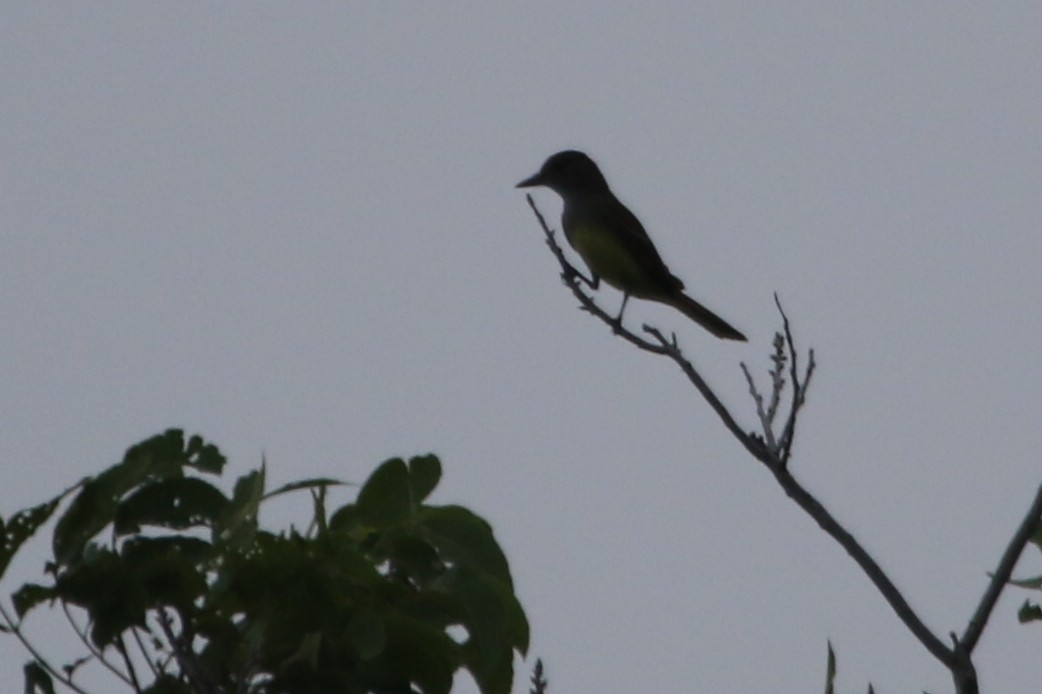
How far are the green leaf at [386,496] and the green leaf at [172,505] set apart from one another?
253 mm

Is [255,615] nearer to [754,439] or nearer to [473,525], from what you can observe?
[473,525]

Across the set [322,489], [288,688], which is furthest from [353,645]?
[322,489]

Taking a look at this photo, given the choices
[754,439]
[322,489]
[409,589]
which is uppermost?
[754,439]

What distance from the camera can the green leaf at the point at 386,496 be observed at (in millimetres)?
2857

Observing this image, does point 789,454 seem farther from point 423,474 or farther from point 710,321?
point 710,321

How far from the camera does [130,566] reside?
2654 millimetres

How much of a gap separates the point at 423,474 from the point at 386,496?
10 cm

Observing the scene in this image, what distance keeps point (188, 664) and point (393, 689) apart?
0.33 metres

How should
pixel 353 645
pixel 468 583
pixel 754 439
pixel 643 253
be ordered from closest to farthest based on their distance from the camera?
1. pixel 353 645
2. pixel 468 583
3. pixel 754 439
4. pixel 643 253

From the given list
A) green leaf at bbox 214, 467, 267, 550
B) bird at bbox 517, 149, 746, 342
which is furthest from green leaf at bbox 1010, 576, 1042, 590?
bird at bbox 517, 149, 746, 342

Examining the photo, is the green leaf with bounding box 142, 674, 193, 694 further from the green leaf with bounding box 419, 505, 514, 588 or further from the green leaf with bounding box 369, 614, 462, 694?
the green leaf with bounding box 419, 505, 514, 588

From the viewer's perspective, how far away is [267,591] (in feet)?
8.39

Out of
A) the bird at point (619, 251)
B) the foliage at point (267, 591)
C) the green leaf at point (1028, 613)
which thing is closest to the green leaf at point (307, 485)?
the foliage at point (267, 591)

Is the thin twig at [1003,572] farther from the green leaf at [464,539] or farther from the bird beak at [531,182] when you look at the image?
the bird beak at [531,182]
